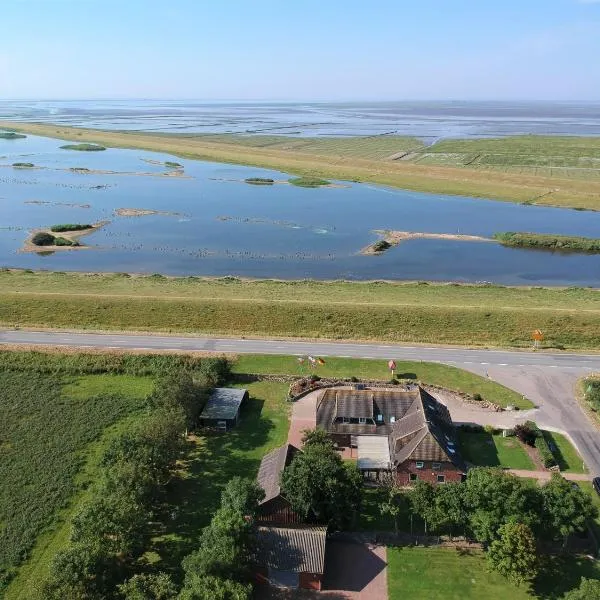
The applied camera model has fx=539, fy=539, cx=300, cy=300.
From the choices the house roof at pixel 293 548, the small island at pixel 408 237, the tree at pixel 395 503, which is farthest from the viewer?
the small island at pixel 408 237

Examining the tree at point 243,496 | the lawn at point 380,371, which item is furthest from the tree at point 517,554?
the lawn at point 380,371

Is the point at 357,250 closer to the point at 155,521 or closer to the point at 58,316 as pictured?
the point at 58,316

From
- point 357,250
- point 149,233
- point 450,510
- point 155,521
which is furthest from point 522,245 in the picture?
point 155,521

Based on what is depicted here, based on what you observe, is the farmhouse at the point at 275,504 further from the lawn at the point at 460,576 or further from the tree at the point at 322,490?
the lawn at the point at 460,576

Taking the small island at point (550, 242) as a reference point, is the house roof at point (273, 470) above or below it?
above

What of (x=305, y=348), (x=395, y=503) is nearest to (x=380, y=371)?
(x=305, y=348)

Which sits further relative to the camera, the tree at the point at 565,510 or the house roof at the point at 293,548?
the tree at the point at 565,510

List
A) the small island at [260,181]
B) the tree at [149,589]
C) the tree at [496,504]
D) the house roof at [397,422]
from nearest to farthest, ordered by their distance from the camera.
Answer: the tree at [149,589] < the tree at [496,504] < the house roof at [397,422] < the small island at [260,181]
